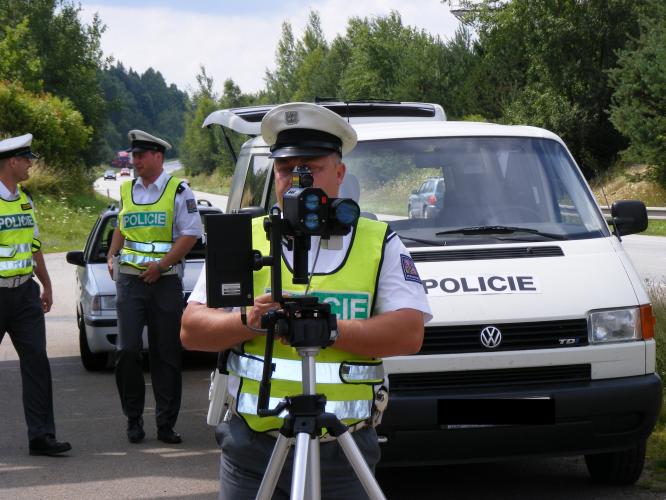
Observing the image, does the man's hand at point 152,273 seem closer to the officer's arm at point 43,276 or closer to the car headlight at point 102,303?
the officer's arm at point 43,276

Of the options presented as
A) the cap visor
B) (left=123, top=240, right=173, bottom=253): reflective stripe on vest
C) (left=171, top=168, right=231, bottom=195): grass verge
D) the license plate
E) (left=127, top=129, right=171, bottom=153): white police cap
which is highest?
(left=127, top=129, right=171, bottom=153): white police cap

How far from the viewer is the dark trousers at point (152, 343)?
7.61 metres

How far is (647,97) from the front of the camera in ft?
137

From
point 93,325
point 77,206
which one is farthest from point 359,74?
point 93,325

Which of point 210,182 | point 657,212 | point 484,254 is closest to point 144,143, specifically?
point 484,254

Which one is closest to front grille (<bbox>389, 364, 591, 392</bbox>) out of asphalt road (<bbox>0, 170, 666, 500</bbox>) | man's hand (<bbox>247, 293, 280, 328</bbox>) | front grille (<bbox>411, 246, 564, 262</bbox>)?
front grille (<bbox>411, 246, 564, 262</bbox>)

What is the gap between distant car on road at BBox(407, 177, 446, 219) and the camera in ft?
21.2

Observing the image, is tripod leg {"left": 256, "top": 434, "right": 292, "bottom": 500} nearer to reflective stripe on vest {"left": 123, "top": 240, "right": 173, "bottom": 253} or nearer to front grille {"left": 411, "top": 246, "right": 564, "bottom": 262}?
front grille {"left": 411, "top": 246, "right": 564, "bottom": 262}

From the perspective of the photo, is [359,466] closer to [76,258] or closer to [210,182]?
[76,258]

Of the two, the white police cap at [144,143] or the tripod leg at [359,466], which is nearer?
the tripod leg at [359,466]

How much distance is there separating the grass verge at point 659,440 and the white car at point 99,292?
371cm

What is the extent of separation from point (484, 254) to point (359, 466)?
3109 millimetres

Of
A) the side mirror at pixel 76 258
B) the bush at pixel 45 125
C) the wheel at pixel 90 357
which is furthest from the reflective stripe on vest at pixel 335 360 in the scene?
the bush at pixel 45 125

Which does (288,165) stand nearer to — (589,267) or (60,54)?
(589,267)
